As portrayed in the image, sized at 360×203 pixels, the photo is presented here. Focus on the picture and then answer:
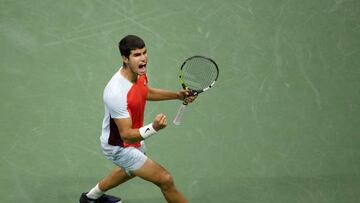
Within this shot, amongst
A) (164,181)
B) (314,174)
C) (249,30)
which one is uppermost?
(249,30)

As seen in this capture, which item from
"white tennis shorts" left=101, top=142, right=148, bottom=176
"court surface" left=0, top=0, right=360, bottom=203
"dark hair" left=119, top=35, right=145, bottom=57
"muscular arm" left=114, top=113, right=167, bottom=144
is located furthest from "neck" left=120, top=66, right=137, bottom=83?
"court surface" left=0, top=0, right=360, bottom=203

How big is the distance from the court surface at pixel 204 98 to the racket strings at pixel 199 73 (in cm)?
119

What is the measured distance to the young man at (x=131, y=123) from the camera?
5.36m

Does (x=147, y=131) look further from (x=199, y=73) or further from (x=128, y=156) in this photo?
(x=199, y=73)

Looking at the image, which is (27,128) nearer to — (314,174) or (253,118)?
(253,118)

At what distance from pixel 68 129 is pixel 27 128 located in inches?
17.2

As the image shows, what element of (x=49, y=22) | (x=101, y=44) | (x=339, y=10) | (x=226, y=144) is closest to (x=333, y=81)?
(x=339, y=10)

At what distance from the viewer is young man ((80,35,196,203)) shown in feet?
17.6

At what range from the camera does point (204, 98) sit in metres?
7.32

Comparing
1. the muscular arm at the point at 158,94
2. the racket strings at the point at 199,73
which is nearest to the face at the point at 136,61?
the racket strings at the point at 199,73

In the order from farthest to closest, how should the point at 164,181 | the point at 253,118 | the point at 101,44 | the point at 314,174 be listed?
the point at 101,44
the point at 253,118
the point at 314,174
the point at 164,181

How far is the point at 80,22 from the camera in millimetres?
7832

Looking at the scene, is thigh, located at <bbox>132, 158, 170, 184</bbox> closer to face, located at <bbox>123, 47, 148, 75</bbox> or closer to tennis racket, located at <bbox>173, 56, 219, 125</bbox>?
tennis racket, located at <bbox>173, 56, 219, 125</bbox>

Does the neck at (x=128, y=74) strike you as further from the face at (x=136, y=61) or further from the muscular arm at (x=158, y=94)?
the muscular arm at (x=158, y=94)
